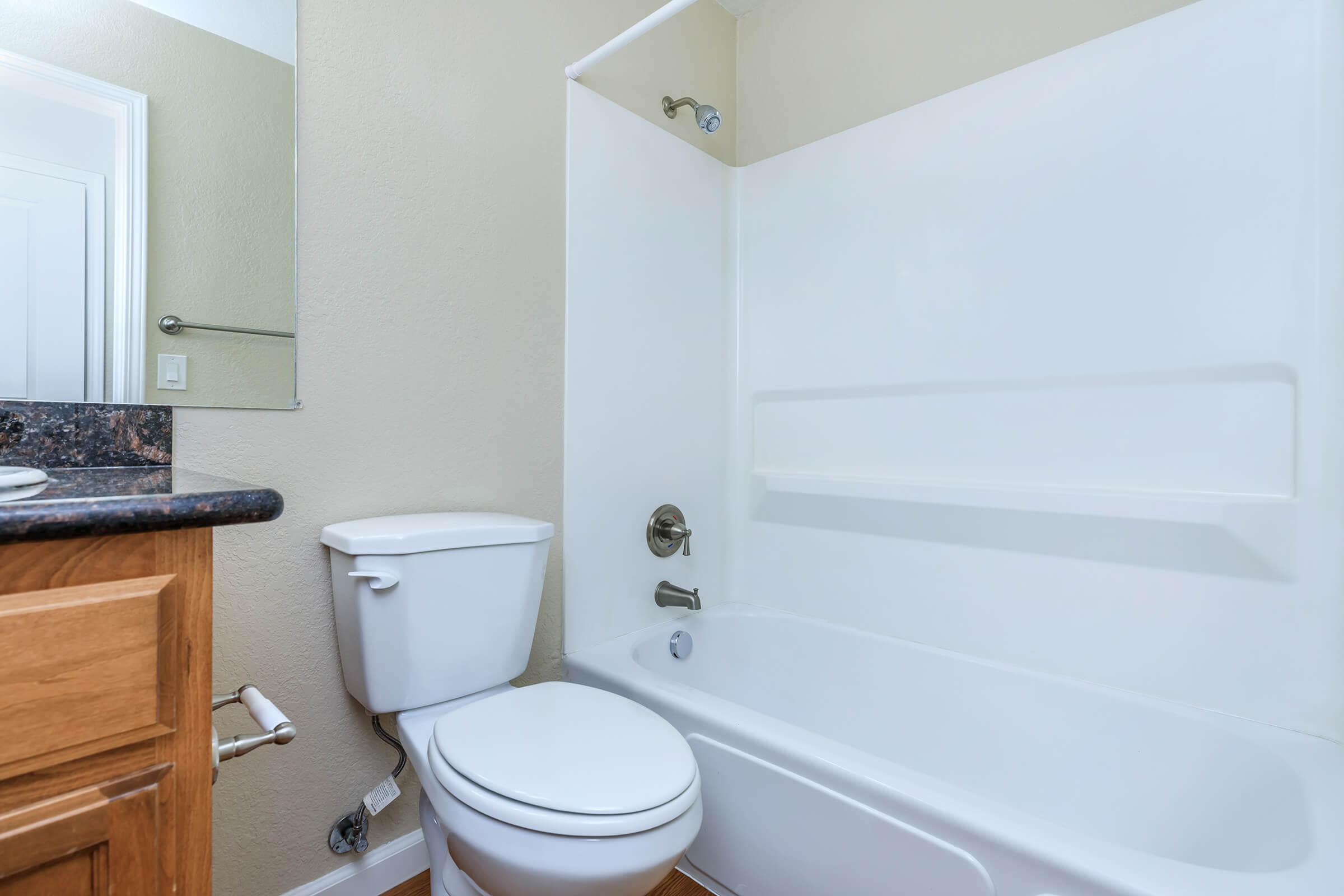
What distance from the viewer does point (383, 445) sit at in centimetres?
135

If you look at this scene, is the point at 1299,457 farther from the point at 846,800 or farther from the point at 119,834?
the point at 119,834

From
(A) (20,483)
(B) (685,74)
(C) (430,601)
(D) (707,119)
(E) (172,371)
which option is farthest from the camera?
(B) (685,74)

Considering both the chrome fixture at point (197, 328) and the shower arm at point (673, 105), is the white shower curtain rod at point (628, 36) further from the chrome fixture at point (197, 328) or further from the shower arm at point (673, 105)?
the chrome fixture at point (197, 328)

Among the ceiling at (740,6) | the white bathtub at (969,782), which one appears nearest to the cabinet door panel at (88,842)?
the white bathtub at (969,782)

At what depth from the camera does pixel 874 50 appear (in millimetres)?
1858

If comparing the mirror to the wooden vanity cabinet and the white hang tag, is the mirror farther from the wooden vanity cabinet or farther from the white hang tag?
the white hang tag

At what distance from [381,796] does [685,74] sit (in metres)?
2.14

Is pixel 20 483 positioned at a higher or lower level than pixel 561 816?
higher

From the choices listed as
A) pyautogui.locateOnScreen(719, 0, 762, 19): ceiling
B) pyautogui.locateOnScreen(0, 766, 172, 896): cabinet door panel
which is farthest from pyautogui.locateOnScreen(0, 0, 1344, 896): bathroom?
pyautogui.locateOnScreen(719, 0, 762, 19): ceiling

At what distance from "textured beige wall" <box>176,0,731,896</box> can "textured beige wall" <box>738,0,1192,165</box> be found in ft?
2.47

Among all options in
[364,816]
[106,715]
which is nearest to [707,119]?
[106,715]

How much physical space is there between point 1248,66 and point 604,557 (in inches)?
71.2

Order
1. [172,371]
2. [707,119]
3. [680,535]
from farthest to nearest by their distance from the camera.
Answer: [680,535]
[707,119]
[172,371]

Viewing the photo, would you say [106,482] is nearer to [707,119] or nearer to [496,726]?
[496,726]
